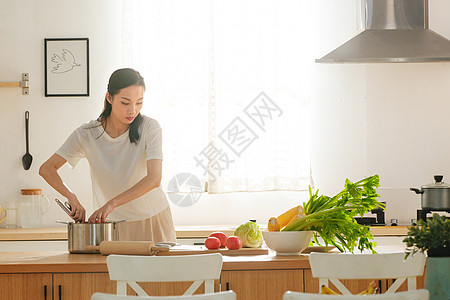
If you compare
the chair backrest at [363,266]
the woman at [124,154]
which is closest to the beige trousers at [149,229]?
the woman at [124,154]

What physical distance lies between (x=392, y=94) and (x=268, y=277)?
103 inches

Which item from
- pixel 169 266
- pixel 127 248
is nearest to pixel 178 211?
pixel 127 248

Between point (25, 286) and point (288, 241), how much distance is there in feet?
3.40

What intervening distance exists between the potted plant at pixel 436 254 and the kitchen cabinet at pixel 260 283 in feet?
2.42

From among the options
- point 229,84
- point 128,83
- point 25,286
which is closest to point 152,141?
point 128,83

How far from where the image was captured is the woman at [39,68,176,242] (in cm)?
322

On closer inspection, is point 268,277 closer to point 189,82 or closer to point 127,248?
point 127,248

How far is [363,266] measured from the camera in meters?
2.18

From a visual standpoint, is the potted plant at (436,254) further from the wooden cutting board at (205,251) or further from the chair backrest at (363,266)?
the wooden cutting board at (205,251)

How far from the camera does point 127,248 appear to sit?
2.68 metres

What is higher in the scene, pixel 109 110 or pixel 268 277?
pixel 109 110

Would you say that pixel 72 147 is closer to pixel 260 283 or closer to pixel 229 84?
pixel 260 283

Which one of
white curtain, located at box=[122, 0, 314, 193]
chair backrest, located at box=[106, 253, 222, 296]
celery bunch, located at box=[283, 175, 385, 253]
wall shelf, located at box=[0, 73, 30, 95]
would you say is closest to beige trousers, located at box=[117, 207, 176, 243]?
celery bunch, located at box=[283, 175, 385, 253]

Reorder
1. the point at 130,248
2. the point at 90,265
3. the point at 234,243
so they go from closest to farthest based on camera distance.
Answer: the point at 90,265
the point at 130,248
the point at 234,243
